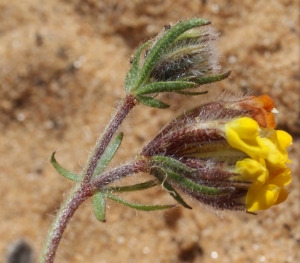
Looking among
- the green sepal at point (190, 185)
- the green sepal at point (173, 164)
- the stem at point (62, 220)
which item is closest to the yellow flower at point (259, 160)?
the green sepal at point (190, 185)

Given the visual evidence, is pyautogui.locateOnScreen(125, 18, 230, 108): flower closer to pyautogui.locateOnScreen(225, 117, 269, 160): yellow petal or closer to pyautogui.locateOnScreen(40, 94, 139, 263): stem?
pyautogui.locateOnScreen(40, 94, 139, 263): stem

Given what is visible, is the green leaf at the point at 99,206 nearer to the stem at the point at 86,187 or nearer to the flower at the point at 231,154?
the stem at the point at 86,187

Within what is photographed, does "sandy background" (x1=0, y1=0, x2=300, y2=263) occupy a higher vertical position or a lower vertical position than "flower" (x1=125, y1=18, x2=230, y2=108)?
lower

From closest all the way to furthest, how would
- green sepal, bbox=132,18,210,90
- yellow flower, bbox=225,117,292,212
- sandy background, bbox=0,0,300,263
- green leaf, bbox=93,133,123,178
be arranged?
yellow flower, bbox=225,117,292,212 → green sepal, bbox=132,18,210,90 → green leaf, bbox=93,133,123,178 → sandy background, bbox=0,0,300,263

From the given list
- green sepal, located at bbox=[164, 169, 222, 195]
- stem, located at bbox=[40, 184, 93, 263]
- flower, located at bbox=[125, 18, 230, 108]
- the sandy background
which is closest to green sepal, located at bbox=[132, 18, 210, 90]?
flower, located at bbox=[125, 18, 230, 108]

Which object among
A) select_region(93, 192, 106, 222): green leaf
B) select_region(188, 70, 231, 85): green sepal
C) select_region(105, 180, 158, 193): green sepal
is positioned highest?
select_region(188, 70, 231, 85): green sepal

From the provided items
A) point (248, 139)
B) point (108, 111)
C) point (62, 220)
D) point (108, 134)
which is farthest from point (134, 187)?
point (108, 111)

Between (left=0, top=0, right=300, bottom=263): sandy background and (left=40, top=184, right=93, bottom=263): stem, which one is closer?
(left=40, top=184, right=93, bottom=263): stem
